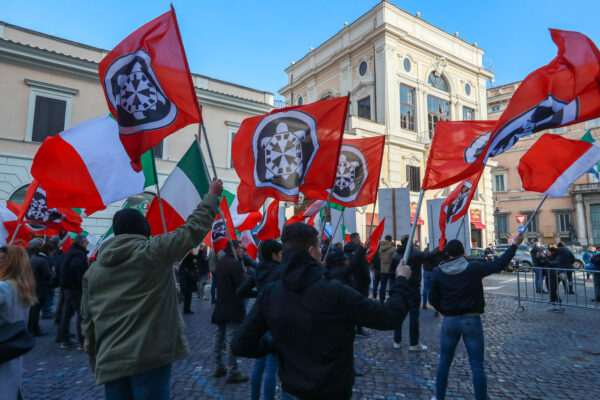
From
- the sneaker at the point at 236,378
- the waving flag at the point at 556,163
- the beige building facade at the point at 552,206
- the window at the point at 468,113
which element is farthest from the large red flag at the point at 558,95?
the beige building facade at the point at 552,206

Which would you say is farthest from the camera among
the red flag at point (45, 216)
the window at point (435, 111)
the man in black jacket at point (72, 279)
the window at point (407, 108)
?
the window at point (435, 111)

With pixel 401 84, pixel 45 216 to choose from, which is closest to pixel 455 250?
pixel 45 216

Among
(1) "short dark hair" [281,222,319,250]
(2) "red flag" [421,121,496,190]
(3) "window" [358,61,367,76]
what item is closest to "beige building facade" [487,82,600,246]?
(3) "window" [358,61,367,76]

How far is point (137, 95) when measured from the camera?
368 centimetres

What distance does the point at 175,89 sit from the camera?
3.71m

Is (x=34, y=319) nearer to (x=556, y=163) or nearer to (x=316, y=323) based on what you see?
(x=316, y=323)

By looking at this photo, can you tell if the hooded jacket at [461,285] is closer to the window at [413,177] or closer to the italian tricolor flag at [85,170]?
the italian tricolor flag at [85,170]

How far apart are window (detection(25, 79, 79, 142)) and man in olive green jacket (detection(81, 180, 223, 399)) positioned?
1647 centimetres

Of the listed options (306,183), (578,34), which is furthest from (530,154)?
(306,183)

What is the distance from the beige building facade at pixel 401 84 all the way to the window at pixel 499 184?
1289 cm

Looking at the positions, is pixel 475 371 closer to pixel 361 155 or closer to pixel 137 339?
pixel 137 339

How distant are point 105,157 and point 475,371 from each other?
4444 mm

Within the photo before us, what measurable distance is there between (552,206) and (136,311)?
46252mm

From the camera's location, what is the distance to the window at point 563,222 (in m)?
38.5
